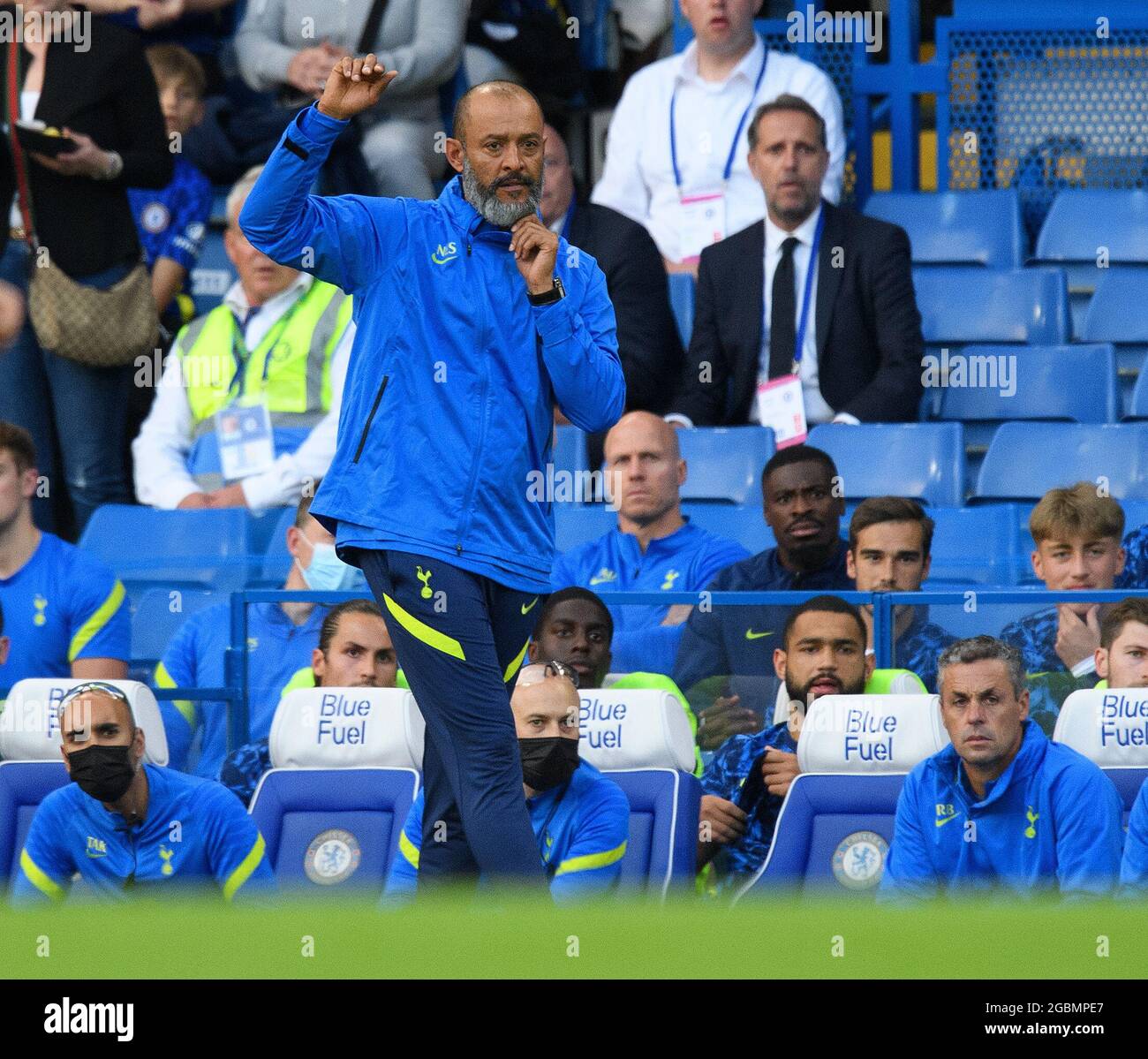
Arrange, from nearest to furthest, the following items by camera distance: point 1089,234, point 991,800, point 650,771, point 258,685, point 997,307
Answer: point 991,800 → point 650,771 → point 258,685 → point 997,307 → point 1089,234

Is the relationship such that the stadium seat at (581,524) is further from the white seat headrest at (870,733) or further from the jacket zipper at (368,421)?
the jacket zipper at (368,421)

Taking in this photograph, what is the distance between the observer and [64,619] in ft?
21.5

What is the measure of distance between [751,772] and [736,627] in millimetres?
379

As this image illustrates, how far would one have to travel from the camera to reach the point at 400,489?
3893mm

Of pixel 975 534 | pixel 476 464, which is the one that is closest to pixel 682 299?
pixel 975 534

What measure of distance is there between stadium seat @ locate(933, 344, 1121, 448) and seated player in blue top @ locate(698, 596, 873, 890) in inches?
101

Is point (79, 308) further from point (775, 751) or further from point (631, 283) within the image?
point (775, 751)

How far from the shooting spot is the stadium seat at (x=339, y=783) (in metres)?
5.78

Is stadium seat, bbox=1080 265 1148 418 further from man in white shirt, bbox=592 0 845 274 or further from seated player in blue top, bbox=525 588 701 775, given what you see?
seated player in blue top, bbox=525 588 701 775

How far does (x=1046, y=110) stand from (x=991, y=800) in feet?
15.7

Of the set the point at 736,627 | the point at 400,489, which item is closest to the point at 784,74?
the point at 736,627

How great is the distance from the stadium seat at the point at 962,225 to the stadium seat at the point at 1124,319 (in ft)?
1.40
